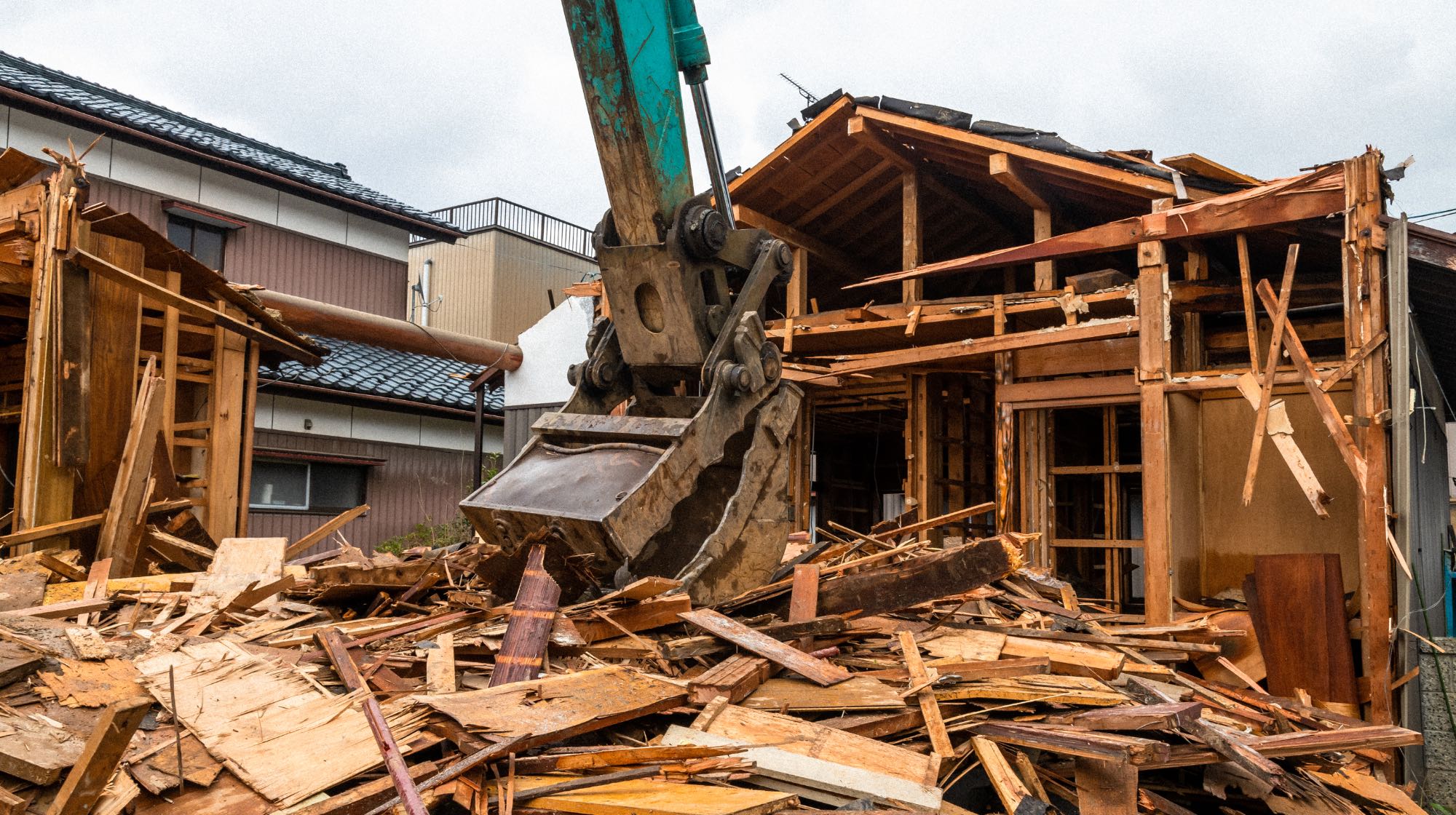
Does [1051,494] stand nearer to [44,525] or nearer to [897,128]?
[897,128]

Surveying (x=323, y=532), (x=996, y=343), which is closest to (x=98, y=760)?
(x=323, y=532)

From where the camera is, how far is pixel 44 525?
280 inches

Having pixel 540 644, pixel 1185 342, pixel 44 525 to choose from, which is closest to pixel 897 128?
pixel 1185 342

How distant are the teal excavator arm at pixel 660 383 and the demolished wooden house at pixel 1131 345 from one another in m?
2.88

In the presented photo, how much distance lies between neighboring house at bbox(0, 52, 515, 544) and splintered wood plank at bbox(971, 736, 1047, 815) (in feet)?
39.8

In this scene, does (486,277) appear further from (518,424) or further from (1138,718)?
(1138,718)

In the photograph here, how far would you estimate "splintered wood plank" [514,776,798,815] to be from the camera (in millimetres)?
3283

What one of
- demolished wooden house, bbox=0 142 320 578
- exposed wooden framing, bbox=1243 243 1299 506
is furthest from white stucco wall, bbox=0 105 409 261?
exposed wooden framing, bbox=1243 243 1299 506

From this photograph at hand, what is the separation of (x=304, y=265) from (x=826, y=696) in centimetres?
1661

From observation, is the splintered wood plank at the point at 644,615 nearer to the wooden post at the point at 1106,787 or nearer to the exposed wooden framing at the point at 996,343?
the wooden post at the point at 1106,787

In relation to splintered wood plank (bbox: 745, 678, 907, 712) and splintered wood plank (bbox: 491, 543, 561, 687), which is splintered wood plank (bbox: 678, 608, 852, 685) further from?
splintered wood plank (bbox: 491, 543, 561, 687)

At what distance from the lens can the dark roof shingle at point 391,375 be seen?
50.6 feet

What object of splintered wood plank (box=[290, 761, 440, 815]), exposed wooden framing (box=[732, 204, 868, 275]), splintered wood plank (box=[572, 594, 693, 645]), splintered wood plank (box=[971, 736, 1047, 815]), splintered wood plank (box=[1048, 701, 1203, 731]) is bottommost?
splintered wood plank (box=[971, 736, 1047, 815])

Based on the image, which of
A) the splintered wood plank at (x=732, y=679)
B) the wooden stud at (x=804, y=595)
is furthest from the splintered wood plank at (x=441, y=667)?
the wooden stud at (x=804, y=595)
